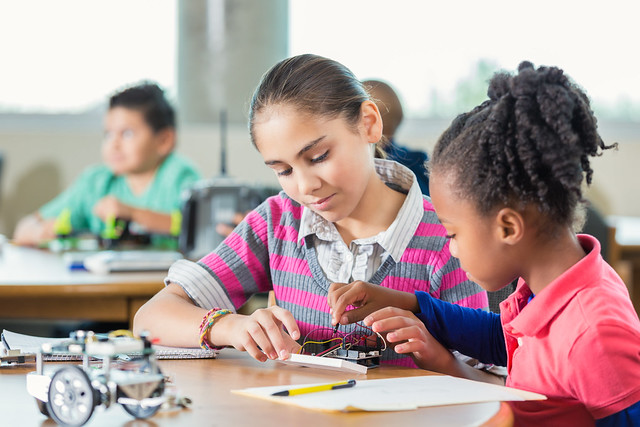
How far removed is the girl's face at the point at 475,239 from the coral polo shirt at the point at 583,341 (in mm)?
64

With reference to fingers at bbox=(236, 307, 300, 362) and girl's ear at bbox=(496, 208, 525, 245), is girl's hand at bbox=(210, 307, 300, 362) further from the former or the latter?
girl's ear at bbox=(496, 208, 525, 245)

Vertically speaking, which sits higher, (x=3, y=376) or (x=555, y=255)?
(x=555, y=255)

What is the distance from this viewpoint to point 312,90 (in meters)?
1.37

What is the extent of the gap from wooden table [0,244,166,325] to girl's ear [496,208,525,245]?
1056 millimetres

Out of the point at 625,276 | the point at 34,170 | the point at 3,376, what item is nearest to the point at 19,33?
the point at 34,170

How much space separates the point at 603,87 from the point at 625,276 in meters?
1.89

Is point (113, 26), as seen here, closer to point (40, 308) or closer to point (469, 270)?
point (40, 308)

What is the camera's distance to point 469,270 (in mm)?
1078

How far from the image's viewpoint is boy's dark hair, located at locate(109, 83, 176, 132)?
3.43 meters

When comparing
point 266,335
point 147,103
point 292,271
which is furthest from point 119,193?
point 266,335

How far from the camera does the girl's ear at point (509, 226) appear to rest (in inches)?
40.3

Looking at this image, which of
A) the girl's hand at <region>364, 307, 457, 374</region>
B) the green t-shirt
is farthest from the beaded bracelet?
the green t-shirt

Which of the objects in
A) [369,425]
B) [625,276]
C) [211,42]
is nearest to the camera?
[369,425]

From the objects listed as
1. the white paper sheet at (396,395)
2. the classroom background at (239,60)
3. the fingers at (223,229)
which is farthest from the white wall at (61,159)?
the white paper sheet at (396,395)
